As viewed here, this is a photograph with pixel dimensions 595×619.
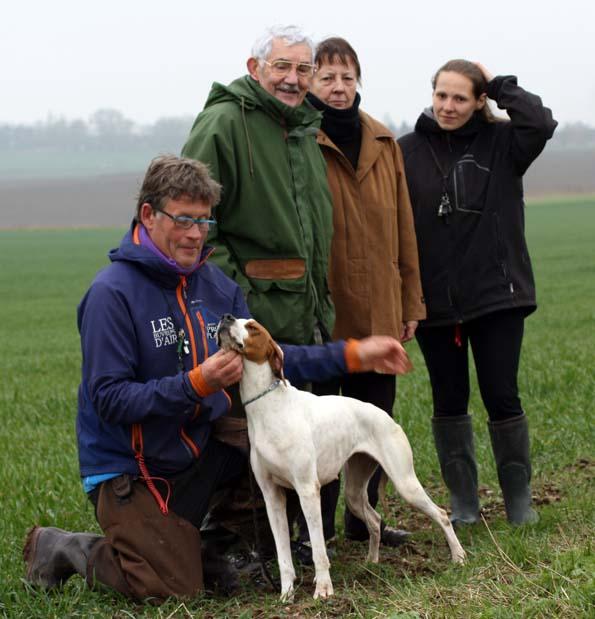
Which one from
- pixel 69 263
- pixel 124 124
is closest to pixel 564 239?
pixel 69 263

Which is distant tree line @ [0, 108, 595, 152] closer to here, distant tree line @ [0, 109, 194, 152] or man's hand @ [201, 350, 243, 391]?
distant tree line @ [0, 109, 194, 152]

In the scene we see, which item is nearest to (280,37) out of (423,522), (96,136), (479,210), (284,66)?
(284,66)

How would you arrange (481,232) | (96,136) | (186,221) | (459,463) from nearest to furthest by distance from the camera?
(186,221), (481,232), (459,463), (96,136)

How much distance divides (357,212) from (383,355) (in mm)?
1299

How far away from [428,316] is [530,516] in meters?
1.24

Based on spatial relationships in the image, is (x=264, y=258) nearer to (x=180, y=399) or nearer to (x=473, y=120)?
(x=180, y=399)

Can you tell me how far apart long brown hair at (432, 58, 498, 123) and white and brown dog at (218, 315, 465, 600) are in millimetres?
1979

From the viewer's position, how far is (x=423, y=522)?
6.58 meters

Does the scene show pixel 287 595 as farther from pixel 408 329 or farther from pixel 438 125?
pixel 438 125

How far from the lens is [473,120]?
20.0ft

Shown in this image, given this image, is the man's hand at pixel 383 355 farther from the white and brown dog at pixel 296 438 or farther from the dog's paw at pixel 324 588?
the dog's paw at pixel 324 588

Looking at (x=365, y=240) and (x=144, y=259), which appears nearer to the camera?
(x=144, y=259)

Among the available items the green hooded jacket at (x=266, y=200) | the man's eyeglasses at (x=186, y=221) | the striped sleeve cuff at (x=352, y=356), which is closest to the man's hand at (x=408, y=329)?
the green hooded jacket at (x=266, y=200)

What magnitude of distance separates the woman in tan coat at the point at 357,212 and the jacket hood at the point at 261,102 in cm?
31
